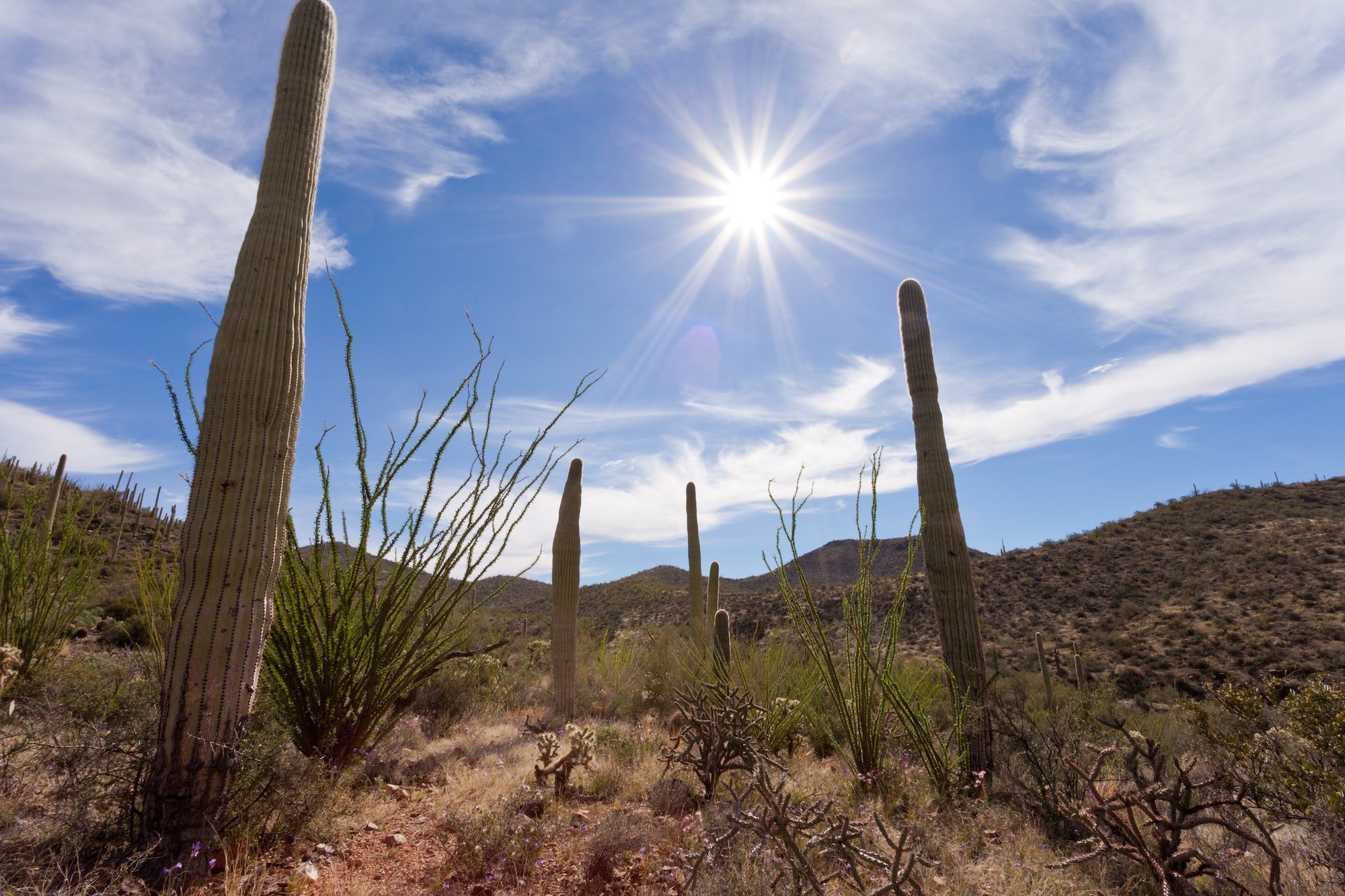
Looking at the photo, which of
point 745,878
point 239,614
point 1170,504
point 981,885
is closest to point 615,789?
point 745,878

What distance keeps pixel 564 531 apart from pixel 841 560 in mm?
48533

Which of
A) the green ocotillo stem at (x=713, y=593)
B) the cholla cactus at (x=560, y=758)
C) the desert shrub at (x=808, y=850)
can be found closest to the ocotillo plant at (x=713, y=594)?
the green ocotillo stem at (x=713, y=593)

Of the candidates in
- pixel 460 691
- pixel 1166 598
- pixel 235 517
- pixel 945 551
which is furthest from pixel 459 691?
pixel 1166 598

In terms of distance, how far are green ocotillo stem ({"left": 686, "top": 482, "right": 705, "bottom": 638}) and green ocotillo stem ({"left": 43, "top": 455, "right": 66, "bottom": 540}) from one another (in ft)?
29.5

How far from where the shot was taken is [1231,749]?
4777 millimetres

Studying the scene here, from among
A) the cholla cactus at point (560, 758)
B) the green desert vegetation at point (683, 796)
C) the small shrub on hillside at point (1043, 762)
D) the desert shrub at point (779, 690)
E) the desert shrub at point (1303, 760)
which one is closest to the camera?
the green desert vegetation at point (683, 796)

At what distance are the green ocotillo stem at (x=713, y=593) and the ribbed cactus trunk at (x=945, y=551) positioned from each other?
6655 mm

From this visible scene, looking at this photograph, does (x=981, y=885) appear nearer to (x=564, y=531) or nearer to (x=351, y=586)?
(x=351, y=586)

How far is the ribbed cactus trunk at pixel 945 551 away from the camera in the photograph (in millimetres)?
5324

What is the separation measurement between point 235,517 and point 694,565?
A: 978 centimetres

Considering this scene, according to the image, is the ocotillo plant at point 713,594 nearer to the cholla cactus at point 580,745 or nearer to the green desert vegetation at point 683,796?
the green desert vegetation at point 683,796

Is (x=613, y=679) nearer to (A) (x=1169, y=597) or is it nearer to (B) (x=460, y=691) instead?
(B) (x=460, y=691)

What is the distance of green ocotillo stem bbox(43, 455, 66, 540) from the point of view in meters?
8.04

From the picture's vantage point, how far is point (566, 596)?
358 inches
